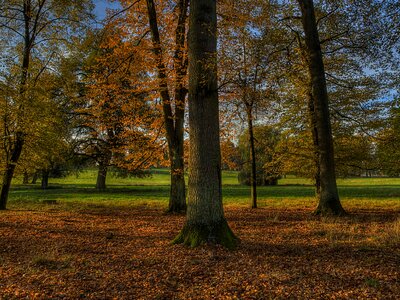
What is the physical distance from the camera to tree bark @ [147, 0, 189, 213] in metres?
11.8

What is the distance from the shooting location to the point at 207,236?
6.22m

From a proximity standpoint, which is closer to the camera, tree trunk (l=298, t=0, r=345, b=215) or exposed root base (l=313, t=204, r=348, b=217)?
exposed root base (l=313, t=204, r=348, b=217)

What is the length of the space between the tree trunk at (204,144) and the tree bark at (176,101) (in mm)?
4811

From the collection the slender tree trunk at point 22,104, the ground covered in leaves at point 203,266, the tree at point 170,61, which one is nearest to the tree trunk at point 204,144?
the ground covered in leaves at point 203,266

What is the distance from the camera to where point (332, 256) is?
5.45m

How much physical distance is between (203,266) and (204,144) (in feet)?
8.15

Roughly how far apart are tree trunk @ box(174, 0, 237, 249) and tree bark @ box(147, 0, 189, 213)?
4811 millimetres

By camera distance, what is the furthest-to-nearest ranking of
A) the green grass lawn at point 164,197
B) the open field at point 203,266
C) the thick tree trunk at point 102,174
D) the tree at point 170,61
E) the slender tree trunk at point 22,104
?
the thick tree trunk at point 102,174, the green grass lawn at point 164,197, the slender tree trunk at point 22,104, the tree at point 170,61, the open field at point 203,266

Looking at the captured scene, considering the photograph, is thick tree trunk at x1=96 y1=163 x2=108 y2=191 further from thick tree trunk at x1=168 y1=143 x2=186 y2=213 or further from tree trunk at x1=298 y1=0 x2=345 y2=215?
tree trunk at x1=298 y1=0 x2=345 y2=215

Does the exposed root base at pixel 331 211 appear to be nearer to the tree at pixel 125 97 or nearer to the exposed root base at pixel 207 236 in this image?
the exposed root base at pixel 207 236

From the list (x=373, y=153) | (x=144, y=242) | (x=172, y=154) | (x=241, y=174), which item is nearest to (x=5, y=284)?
(x=144, y=242)

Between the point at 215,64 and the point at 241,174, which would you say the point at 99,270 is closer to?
the point at 215,64

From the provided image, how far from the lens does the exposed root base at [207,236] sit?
614 cm

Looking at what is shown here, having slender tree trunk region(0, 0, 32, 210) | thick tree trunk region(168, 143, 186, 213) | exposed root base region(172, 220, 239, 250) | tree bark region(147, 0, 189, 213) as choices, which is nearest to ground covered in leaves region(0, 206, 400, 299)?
exposed root base region(172, 220, 239, 250)
